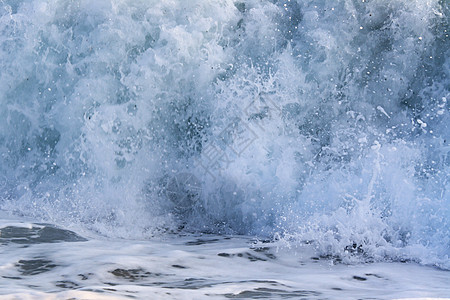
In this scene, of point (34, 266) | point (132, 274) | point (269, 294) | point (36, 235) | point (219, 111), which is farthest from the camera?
point (219, 111)

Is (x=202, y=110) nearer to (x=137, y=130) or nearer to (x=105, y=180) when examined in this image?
(x=137, y=130)

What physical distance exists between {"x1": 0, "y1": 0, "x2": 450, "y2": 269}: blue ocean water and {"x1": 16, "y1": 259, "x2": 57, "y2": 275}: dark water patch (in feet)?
4.13

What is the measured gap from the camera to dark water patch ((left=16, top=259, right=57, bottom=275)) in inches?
147

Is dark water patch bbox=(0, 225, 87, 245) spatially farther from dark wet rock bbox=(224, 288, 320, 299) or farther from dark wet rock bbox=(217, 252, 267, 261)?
dark wet rock bbox=(224, 288, 320, 299)

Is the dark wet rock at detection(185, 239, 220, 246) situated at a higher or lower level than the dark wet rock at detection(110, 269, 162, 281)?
higher

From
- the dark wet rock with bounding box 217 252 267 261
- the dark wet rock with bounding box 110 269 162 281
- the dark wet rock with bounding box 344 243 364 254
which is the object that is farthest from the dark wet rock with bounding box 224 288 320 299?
the dark wet rock with bounding box 344 243 364 254

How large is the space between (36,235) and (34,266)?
99 cm

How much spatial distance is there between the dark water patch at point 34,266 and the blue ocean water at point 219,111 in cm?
126

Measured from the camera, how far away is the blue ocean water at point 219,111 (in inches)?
221

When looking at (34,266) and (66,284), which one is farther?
(34,266)

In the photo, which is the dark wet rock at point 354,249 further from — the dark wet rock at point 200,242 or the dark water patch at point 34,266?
the dark water patch at point 34,266

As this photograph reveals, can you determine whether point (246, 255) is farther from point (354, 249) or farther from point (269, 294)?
point (269, 294)

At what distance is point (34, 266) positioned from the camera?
12.6 feet

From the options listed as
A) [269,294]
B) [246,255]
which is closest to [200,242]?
[246,255]
